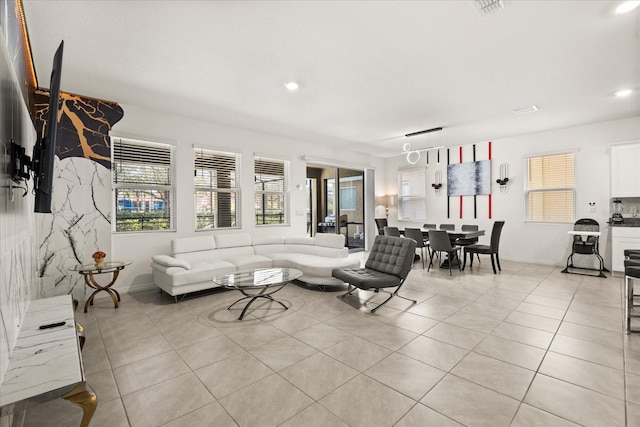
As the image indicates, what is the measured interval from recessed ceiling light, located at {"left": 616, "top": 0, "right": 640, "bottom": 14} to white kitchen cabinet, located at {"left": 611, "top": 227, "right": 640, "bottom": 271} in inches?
177

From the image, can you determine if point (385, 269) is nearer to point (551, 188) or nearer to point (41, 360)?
point (41, 360)

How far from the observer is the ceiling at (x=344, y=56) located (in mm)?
2592

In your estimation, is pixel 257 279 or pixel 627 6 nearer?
pixel 627 6

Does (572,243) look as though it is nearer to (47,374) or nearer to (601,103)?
(601,103)

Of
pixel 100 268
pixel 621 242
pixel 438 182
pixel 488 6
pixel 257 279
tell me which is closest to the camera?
pixel 488 6

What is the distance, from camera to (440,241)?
235 inches

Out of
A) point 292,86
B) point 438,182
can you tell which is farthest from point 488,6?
point 438,182

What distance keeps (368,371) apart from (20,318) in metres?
2.57

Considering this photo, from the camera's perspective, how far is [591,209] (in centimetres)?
617

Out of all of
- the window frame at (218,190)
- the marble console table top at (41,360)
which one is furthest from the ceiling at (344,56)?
the marble console table top at (41,360)

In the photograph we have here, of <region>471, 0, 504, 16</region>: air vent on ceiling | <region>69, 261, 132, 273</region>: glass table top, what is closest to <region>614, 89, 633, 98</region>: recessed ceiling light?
<region>471, 0, 504, 16</region>: air vent on ceiling

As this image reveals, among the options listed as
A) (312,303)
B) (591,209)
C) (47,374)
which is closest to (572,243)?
(591,209)

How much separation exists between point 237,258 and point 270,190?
77.4 inches

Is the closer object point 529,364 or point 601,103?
point 529,364
